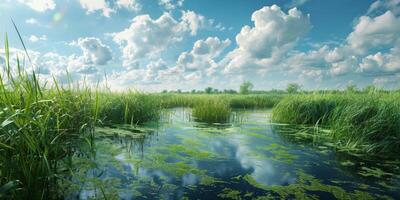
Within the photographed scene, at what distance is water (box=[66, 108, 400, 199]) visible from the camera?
3.30m

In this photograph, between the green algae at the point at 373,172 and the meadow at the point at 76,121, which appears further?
the green algae at the point at 373,172

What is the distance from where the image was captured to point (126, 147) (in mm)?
5574

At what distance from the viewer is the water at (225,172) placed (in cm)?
330

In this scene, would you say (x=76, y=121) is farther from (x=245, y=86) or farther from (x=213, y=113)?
(x=245, y=86)

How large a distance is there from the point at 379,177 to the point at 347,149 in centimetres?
181

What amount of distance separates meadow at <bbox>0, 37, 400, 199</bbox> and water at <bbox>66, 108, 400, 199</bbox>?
504mm

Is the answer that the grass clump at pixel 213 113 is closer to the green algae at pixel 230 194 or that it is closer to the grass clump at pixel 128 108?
the grass clump at pixel 128 108

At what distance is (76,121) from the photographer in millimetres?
3641

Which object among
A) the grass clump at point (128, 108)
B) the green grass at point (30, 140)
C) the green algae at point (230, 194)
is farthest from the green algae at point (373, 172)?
the grass clump at point (128, 108)

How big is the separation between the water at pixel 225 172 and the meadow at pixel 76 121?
504mm

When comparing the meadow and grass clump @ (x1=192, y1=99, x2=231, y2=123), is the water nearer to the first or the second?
the meadow

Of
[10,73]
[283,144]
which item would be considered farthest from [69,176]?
[283,144]

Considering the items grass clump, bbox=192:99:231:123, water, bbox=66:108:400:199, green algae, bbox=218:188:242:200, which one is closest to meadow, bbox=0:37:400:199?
grass clump, bbox=192:99:231:123

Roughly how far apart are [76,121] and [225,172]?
2.51 metres
